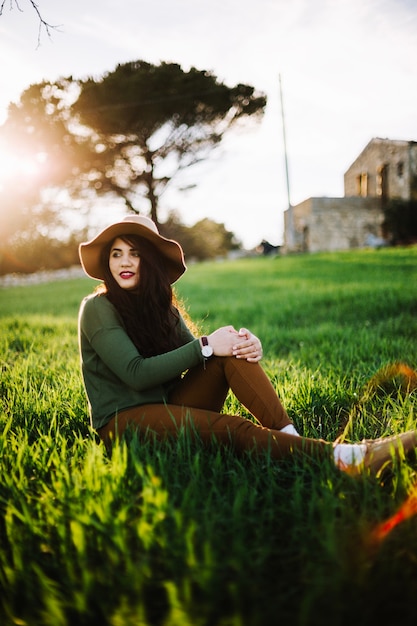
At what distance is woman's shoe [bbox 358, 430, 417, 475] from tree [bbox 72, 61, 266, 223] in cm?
2055

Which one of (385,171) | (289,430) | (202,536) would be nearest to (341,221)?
(385,171)

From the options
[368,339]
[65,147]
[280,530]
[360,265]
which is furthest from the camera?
[65,147]

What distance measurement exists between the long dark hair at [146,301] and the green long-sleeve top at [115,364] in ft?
0.29

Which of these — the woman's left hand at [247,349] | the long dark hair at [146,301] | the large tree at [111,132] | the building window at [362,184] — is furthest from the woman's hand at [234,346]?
the building window at [362,184]

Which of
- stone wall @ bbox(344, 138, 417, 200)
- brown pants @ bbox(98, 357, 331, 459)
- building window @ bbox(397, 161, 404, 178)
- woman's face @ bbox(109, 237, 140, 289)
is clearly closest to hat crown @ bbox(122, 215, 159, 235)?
woman's face @ bbox(109, 237, 140, 289)

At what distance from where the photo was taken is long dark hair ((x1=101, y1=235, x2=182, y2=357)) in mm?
2188

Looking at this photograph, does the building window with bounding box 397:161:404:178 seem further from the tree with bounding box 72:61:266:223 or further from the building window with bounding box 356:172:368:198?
the tree with bounding box 72:61:266:223

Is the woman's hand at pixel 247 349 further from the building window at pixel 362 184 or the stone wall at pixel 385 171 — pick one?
the building window at pixel 362 184

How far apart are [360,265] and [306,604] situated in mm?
12040

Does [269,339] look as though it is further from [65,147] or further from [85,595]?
[65,147]

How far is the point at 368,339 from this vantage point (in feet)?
13.7

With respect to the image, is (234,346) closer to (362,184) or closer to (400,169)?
(400,169)

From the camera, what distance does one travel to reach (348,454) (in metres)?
1.72

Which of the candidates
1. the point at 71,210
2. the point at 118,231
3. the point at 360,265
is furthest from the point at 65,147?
the point at 118,231
